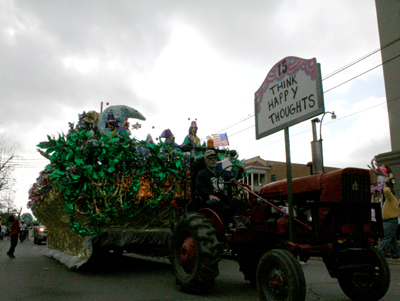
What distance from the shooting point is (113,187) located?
5.87 m

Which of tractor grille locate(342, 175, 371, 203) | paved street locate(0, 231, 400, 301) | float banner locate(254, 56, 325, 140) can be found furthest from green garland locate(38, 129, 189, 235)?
tractor grille locate(342, 175, 371, 203)

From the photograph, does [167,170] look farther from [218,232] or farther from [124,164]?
[218,232]

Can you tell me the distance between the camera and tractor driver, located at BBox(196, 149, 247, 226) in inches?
189

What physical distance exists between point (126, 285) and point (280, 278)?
2.80 meters

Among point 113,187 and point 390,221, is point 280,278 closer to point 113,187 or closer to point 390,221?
point 113,187

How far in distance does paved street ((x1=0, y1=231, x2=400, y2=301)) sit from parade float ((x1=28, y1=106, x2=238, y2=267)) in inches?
16.9

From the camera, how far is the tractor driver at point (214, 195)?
189 inches

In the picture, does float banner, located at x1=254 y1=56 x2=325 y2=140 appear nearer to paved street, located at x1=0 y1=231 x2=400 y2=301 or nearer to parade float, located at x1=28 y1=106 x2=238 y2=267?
parade float, located at x1=28 y1=106 x2=238 y2=267

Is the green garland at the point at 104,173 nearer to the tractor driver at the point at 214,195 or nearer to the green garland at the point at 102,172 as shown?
the green garland at the point at 102,172

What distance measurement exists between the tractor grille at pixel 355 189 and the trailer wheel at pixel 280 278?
0.96 m

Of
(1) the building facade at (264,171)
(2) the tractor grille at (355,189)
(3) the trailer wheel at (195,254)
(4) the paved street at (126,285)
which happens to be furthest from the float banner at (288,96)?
(1) the building facade at (264,171)

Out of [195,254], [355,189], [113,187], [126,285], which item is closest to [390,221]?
[355,189]

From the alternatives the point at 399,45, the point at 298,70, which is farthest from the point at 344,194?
the point at 399,45

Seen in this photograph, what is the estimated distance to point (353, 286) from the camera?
12.8 ft
